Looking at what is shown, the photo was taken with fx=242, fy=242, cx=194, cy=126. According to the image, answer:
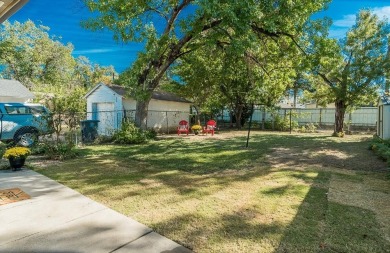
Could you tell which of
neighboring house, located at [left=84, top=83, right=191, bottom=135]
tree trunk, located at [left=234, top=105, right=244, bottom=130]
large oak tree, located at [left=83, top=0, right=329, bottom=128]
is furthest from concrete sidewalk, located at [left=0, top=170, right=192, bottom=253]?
tree trunk, located at [left=234, top=105, right=244, bottom=130]

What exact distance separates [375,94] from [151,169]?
43.1 feet

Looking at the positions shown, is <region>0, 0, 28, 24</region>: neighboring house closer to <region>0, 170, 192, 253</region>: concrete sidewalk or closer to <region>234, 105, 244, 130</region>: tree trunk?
<region>0, 170, 192, 253</region>: concrete sidewalk

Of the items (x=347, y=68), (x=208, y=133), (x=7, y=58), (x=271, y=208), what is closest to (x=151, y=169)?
(x=271, y=208)

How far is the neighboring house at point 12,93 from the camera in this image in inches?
830

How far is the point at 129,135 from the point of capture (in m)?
11.2

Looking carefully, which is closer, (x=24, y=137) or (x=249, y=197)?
(x=249, y=197)

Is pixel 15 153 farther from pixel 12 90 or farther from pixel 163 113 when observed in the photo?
pixel 12 90

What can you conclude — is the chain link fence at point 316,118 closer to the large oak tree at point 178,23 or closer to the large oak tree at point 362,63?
the large oak tree at point 362,63

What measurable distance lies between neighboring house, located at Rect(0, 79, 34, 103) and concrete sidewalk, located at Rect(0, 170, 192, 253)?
862 inches

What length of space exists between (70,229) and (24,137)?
26.5 ft

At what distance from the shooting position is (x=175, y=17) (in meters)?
11.4

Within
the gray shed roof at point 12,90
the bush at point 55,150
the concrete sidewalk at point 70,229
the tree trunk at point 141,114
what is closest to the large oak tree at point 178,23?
the tree trunk at point 141,114

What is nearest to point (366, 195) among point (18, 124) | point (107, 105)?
point (18, 124)

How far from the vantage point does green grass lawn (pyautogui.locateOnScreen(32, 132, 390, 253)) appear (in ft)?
9.09
